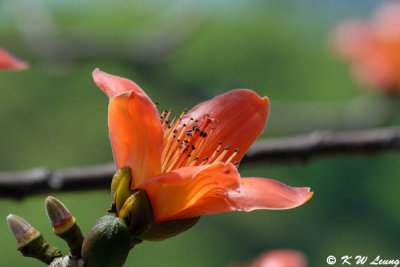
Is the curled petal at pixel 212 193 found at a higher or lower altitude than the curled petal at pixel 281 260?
higher

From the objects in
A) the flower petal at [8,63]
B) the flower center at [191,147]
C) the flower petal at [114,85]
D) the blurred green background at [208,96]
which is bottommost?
the flower center at [191,147]

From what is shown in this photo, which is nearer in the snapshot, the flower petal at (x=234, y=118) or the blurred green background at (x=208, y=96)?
the flower petal at (x=234, y=118)

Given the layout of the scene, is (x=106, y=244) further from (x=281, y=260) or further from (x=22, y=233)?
(x=281, y=260)

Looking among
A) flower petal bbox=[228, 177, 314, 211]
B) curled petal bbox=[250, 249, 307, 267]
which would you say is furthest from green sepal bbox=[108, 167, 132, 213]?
curled petal bbox=[250, 249, 307, 267]

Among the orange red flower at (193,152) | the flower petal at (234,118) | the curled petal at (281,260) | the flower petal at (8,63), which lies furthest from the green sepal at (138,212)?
the curled petal at (281,260)

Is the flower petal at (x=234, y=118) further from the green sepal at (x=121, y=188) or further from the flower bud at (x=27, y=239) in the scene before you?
the flower bud at (x=27, y=239)

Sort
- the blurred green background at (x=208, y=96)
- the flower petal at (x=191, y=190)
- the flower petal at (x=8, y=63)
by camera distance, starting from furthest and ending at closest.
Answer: the blurred green background at (x=208, y=96), the flower petal at (x=8, y=63), the flower petal at (x=191, y=190)

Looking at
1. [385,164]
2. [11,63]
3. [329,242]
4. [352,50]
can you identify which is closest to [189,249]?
[329,242]

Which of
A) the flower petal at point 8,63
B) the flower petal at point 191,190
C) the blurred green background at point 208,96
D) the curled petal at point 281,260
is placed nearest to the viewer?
the flower petal at point 191,190
